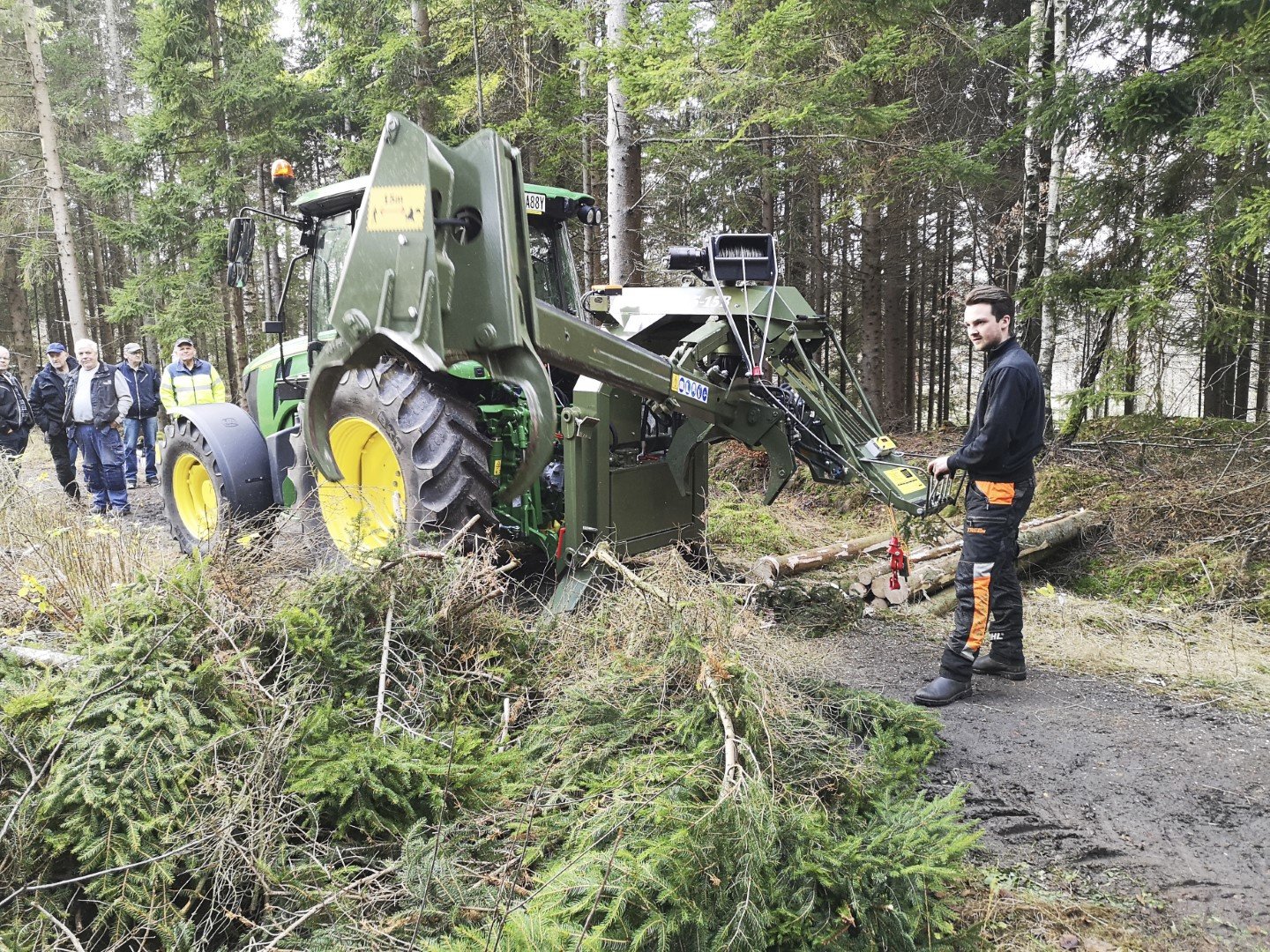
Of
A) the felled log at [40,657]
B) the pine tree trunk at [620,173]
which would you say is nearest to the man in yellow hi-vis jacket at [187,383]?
the pine tree trunk at [620,173]

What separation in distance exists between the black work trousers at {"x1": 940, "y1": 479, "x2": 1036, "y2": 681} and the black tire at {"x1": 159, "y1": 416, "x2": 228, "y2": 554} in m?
4.96

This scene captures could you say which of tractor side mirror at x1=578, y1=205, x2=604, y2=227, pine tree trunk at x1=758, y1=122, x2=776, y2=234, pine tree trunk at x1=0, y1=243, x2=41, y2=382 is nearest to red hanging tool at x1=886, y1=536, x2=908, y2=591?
tractor side mirror at x1=578, y1=205, x2=604, y2=227

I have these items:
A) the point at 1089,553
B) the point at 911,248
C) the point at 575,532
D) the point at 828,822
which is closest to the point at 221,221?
the point at 911,248

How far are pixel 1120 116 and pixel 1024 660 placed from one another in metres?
5.10

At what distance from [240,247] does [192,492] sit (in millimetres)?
2203

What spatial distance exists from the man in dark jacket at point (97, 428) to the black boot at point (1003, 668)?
8.48m

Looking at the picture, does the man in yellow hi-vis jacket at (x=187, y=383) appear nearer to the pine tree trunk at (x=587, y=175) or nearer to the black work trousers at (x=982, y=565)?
the pine tree trunk at (x=587, y=175)

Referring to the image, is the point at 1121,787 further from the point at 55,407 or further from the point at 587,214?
the point at 55,407

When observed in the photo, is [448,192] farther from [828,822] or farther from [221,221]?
[221,221]

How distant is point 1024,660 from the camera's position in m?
4.65

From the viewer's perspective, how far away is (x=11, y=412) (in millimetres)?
8688

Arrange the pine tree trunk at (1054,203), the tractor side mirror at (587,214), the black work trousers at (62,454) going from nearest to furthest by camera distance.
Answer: the tractor side mirror at (587,214) → the pine tree trunk at (1054,203) → the black work trousers at (62,454)

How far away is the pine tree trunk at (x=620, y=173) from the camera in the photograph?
26.9 ft

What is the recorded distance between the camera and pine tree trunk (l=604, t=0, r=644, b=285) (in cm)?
819
